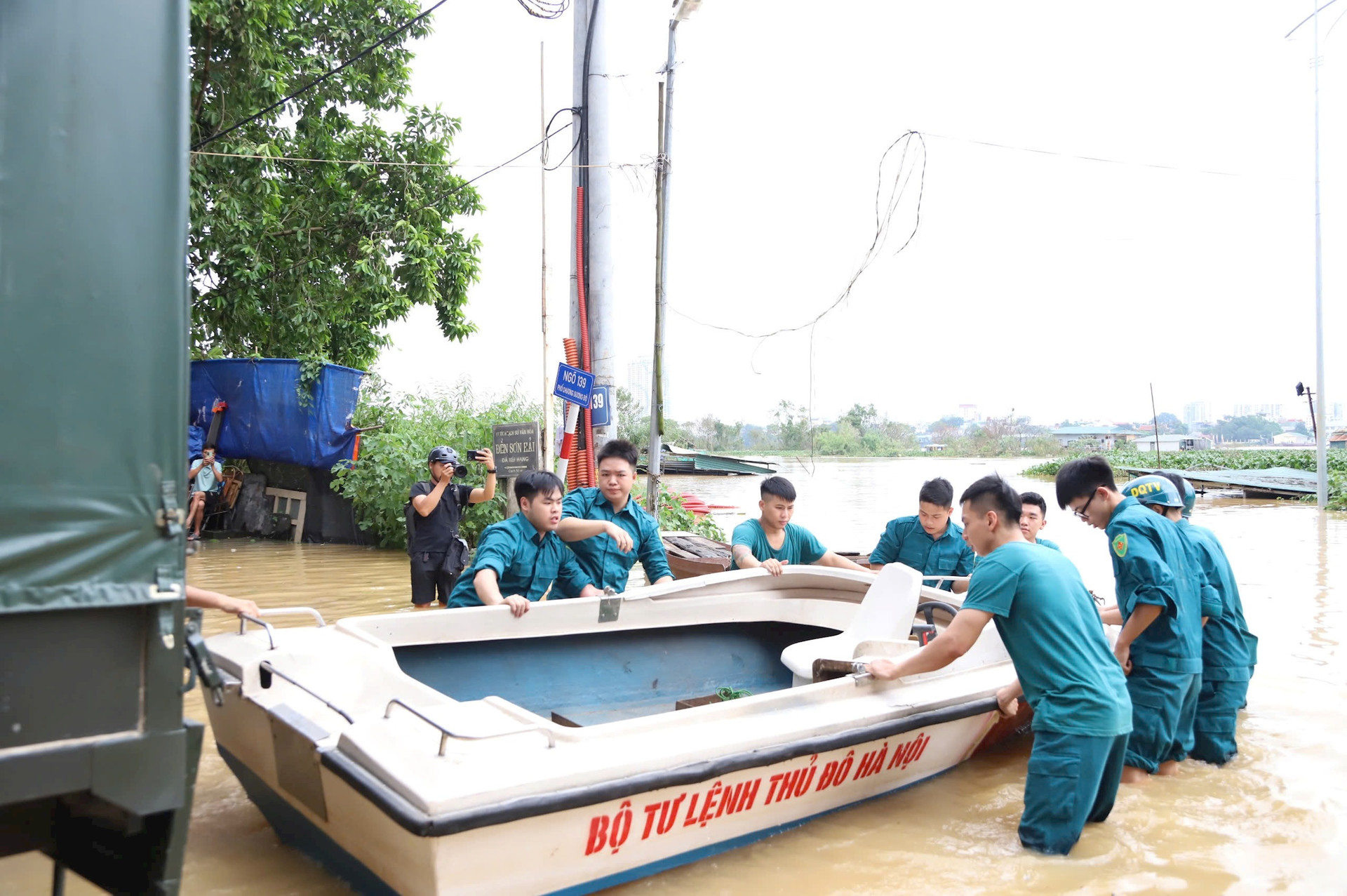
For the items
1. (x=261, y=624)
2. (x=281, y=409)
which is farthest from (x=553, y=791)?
(x=281, y=409)

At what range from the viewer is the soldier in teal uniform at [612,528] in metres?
4.96

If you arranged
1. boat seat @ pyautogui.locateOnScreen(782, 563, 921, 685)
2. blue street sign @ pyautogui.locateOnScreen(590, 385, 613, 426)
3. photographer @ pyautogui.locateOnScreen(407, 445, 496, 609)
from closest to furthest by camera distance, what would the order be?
boat seat @ pyautogui.locateOnScreen(782, 563, 921, 685), photographer @ pyautogui.locateOnScreen(407, 445, 496, 609), blue street sign @ pyautogui.locateOnScreen(590, 385, 613, 426)

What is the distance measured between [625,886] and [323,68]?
44.1 ft

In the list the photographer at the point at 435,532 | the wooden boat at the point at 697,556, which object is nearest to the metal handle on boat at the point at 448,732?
the photographer at the point at 435,532

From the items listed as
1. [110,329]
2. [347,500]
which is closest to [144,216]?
[110,329]

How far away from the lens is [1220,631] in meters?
4.59

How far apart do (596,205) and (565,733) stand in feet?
19.4

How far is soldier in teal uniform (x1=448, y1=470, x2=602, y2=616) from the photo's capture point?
458 centimetres

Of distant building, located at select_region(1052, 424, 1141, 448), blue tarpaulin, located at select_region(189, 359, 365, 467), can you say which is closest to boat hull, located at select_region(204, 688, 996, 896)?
blue tarpaulin, located at select_region(189, 359, 365, 467)

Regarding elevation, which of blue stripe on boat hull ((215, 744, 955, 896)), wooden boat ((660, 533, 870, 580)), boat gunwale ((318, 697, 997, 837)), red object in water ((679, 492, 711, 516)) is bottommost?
blue stripe on boat hull ((215, 744, 955, 896))

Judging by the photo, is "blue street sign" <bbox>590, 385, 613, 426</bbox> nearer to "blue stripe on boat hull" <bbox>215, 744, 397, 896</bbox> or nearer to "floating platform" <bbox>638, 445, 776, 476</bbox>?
"blue stripe on boat hull" <bbox>215, 744, 397, 896</bbox>

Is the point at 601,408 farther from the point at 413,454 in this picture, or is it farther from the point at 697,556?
the point at 413,454

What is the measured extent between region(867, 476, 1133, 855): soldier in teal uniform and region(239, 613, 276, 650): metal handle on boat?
2392mm

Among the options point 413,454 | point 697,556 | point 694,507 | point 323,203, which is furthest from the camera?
point 323,203
